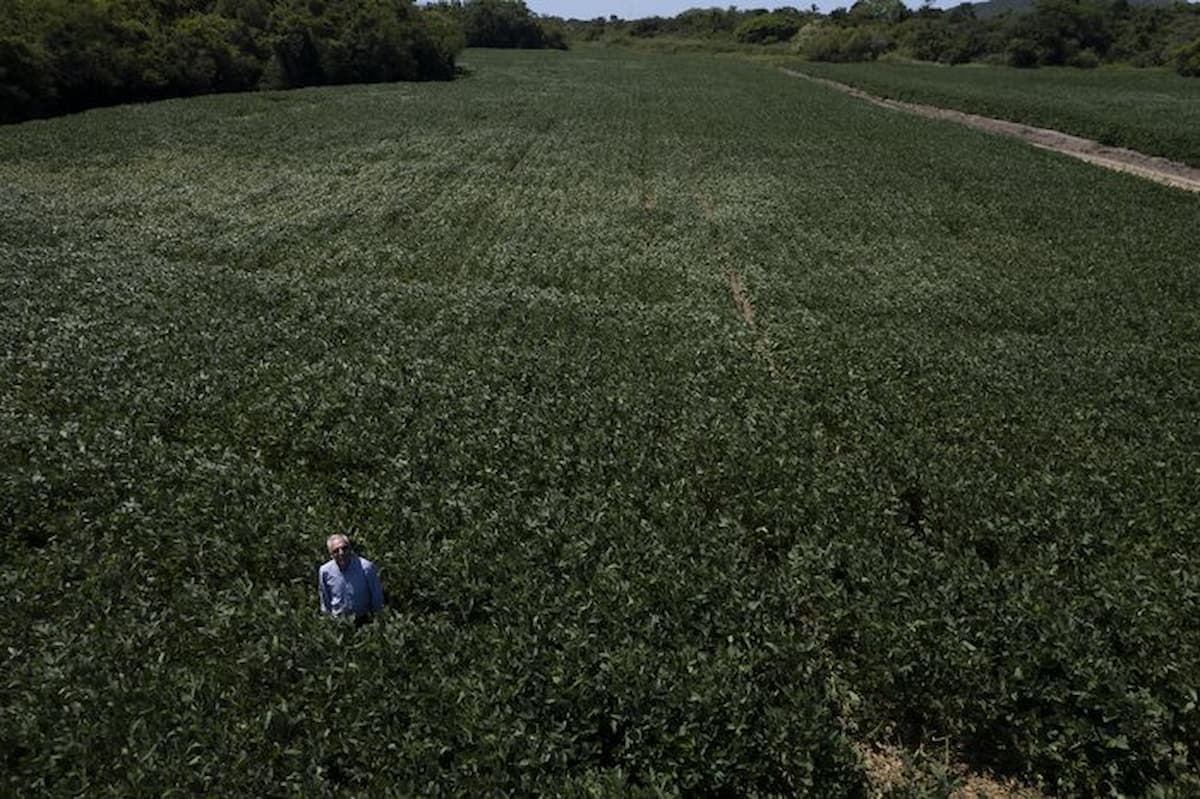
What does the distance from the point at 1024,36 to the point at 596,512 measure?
13154 cm

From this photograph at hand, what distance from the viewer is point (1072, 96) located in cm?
6988

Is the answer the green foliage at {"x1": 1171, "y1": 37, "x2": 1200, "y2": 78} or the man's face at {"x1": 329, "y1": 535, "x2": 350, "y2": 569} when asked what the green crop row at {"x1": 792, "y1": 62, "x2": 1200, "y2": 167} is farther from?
the man's face at {"x1": 329, "y1": 535, "x2": 350, "y2": 569}

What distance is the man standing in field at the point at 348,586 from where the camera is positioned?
8648 millimetres

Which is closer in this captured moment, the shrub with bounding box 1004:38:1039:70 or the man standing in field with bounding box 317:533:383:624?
the man standing in field with bounding box 317:533:383:624

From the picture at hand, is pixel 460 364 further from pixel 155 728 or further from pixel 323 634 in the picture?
pixel 155 728

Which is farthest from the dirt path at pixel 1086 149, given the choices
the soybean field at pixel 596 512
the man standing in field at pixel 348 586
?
the man standing in field at pixel 348 586

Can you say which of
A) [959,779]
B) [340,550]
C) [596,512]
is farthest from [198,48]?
[959,779]

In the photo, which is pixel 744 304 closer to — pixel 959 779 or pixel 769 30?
pixel 959 779

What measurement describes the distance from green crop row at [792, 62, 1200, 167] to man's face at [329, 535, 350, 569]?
52823 mm

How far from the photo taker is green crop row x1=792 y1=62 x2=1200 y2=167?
48.4 m

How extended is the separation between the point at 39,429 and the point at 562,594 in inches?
382

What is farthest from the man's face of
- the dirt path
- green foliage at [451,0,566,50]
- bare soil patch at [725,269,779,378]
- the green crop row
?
green foliage at [451,0,566,50]

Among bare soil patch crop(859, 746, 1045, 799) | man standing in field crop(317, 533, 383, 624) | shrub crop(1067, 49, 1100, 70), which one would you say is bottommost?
shrub crop(1067, 49, 1100, 70)

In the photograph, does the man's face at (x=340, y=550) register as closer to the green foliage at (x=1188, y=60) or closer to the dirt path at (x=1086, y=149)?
the dirt path at (x=1086, y=149)
